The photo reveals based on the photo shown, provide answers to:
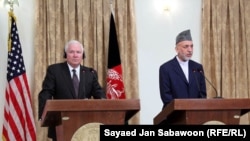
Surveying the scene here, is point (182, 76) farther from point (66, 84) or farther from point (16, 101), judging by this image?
point (16, 101)

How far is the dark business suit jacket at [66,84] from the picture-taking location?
462 cm

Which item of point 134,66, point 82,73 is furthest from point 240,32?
point 82,73

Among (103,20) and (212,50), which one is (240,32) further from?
(103,20)

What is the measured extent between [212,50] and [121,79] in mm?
1429

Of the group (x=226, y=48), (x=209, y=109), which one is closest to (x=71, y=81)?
(x=209, y=109)

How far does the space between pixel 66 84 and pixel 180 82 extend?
1.10 metres

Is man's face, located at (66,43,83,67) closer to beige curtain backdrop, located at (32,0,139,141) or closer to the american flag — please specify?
the american flag

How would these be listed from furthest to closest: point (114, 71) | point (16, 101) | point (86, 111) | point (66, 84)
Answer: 1. point (114, 71)
2. point (16, 101)
3. point (66, 84)
4. point (86, 111)

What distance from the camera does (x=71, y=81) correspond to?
4.68 m

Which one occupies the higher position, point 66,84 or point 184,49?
point 184,49

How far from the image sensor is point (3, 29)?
659 cm

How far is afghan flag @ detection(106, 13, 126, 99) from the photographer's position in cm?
650

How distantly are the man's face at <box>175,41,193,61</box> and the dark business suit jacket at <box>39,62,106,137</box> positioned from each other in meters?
0.89

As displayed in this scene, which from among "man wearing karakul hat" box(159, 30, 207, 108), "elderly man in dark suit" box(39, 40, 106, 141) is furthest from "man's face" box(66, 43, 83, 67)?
"man wearing karakul hat" box(159, 30, 207, 108)
